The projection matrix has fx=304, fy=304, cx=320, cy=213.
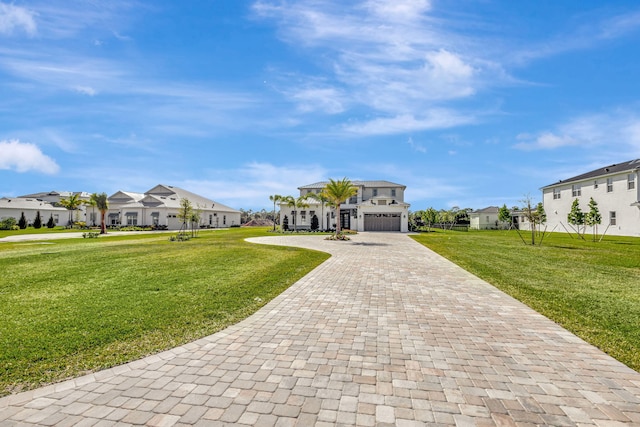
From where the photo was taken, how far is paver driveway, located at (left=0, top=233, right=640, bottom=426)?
305 cm

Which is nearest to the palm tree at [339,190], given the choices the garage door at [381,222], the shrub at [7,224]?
the garage door at [381,222]

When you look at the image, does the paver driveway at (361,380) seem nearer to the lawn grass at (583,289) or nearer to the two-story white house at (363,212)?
the lawn grass at (583,289)

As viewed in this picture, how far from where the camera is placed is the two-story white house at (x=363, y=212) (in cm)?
3981

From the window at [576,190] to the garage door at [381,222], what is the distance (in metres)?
21.1

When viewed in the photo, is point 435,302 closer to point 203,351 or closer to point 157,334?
point 203,351

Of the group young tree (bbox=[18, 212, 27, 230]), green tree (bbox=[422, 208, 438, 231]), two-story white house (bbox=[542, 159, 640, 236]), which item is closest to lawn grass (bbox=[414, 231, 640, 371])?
two-story white house (bbox=[542, 159, 640, 236])

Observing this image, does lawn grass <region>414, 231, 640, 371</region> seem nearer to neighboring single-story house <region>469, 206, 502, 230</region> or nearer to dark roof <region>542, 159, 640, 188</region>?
dark roof <region>542, 159, 640, 188</region>

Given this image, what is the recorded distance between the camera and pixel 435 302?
23.7 feet

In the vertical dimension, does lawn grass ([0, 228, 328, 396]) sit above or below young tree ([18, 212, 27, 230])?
below

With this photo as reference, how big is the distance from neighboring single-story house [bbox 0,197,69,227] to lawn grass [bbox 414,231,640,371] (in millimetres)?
66479

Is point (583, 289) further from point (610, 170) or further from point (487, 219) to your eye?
point (487, 219)

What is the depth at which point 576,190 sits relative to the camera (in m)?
36.5

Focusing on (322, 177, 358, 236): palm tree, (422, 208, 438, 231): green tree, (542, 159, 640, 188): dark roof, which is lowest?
(422, 208, 438, 231): green tree

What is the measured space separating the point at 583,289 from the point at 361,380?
8456mm
